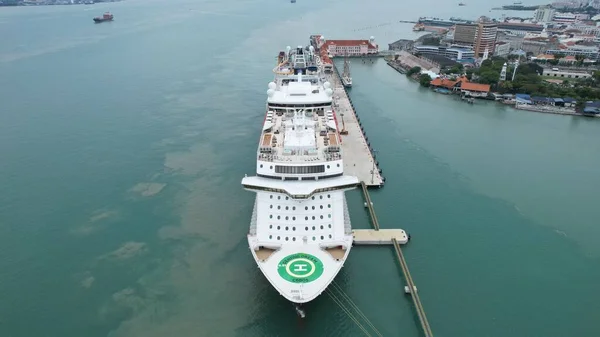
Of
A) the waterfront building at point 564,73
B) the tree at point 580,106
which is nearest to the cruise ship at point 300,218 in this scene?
the tree at point 580,106

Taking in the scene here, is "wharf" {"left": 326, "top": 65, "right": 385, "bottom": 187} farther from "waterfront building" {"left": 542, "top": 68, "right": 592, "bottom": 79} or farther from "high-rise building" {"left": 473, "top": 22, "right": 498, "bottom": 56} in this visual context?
"high-rise building" {"left": 473, "top": 22, "right": 498, "bottom": 56}

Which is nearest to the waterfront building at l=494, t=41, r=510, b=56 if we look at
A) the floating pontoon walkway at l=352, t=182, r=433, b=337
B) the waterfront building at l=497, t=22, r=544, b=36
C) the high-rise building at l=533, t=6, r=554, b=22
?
the waterfront building at l=497, t=22, r=544, b=36

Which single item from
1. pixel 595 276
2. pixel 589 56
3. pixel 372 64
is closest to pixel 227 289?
pixel 595 276

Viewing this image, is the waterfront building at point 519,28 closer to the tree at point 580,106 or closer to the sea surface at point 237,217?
the tree at point 580,106

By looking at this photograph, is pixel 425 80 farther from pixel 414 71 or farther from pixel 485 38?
pixel 485 38

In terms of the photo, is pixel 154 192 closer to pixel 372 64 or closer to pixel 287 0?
pixel 372 64

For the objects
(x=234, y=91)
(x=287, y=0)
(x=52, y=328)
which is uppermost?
(x=287, y=0)

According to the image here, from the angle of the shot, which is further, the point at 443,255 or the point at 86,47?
the point at 86,47
